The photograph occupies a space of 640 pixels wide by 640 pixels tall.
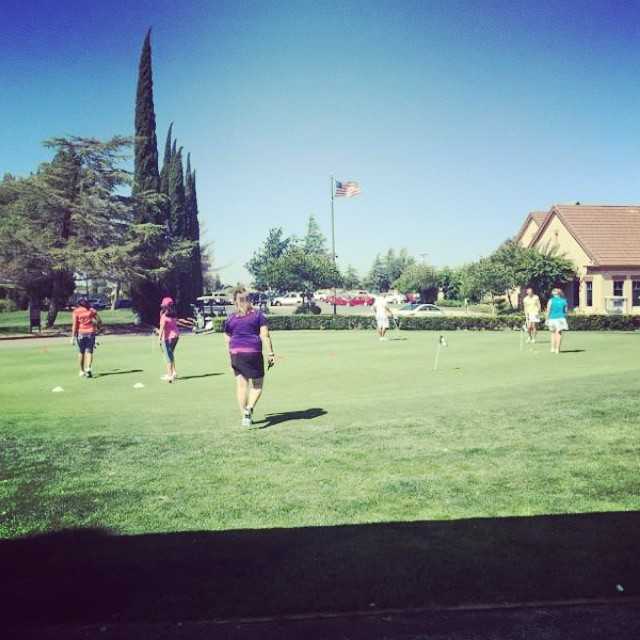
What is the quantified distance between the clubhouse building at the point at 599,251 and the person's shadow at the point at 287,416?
3702 cm

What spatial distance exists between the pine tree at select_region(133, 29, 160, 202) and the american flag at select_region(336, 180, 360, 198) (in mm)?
13275

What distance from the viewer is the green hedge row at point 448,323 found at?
31.3 m

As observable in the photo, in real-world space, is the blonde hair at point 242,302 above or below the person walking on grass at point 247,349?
above

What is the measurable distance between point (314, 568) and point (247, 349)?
473 centimetres

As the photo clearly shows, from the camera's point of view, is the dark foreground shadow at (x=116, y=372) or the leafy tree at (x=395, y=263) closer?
the dark foreground shadow at (x=116, y=372)

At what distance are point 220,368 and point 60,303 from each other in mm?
28747

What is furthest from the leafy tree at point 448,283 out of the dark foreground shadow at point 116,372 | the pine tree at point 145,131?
the dark foreground shadow at point 116,372

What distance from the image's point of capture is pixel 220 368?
53.4 ft

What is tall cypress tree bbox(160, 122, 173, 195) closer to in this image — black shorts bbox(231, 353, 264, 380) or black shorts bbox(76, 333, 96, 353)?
black shorts bbox(76, 333, 96, 353)

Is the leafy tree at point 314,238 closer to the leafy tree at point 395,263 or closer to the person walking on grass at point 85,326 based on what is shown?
the leafy tree at point 395,263

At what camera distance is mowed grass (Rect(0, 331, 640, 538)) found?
474 centimetres

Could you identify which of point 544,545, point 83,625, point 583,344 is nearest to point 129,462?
point 83,625

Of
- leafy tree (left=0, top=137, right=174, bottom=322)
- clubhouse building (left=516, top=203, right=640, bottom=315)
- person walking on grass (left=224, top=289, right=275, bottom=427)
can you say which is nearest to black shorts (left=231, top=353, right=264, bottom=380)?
person walking on grass (left=224, top=289, right=275, bottom=427)

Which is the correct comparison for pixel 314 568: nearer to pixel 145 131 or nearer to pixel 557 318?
pixel 557 318
